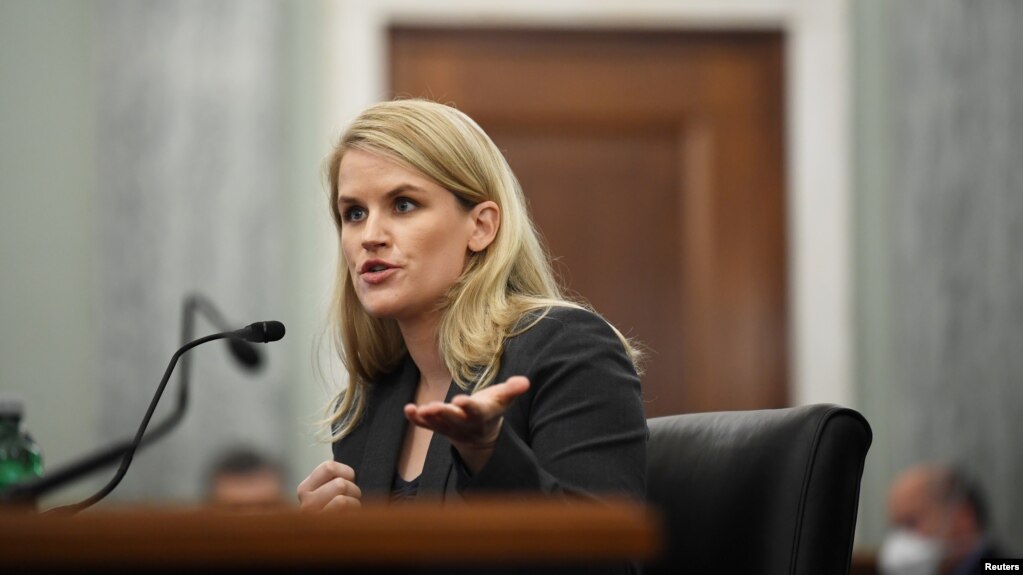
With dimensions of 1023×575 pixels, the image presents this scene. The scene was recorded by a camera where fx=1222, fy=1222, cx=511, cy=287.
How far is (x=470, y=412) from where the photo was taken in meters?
1.21

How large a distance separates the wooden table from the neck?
43.2 inches

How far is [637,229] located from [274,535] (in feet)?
12.3

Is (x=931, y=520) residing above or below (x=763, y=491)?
below

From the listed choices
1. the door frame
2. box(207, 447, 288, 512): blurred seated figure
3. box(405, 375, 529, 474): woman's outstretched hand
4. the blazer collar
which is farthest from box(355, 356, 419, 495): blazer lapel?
the door frame

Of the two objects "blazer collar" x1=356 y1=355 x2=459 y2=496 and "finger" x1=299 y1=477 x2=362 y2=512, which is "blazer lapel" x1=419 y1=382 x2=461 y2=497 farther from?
"finger" x1=299 y1=477 x2=362 y2=512

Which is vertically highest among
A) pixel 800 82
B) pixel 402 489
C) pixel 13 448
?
pixel 800 82

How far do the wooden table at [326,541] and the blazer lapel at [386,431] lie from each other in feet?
3.48

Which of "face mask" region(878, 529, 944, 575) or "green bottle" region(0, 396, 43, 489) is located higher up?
"green bottle" region(0, 396, 43, 489)

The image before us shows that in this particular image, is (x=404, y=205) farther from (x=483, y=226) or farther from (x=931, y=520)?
(x=931, y=520)

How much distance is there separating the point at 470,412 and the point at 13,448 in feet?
2.36

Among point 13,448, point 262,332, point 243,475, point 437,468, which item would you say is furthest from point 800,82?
point 13,448

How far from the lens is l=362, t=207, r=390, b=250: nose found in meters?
1.81

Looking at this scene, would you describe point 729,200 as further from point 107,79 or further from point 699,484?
point 699,484

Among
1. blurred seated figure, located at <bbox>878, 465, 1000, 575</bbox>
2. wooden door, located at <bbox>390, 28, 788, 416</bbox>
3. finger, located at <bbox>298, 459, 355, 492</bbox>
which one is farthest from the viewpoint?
wooden door, located at <bbox>390, 28, 788, 416</bbox>
